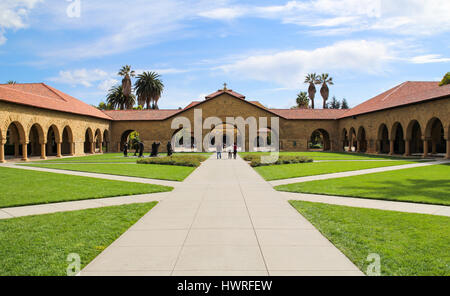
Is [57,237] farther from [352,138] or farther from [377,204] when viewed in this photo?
[352,138]

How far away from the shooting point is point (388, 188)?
11.4 metres

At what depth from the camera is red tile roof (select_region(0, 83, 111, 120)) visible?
27.0 metres

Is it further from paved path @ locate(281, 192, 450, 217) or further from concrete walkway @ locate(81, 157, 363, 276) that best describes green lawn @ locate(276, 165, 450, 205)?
concrete walkway @ locate(81, 157, 363, 276)

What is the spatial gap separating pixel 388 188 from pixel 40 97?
1323 inches

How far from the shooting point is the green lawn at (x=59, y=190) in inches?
375

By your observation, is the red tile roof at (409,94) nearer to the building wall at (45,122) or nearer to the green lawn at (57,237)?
the green lawn at (57,237)

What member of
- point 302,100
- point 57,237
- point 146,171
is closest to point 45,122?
point 146,171

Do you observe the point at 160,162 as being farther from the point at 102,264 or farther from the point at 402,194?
the point at 102,264

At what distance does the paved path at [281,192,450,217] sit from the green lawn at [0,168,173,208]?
517 centimetres

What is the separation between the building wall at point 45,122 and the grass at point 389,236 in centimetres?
2672

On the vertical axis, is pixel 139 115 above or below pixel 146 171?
above

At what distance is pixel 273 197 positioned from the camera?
32.3ft

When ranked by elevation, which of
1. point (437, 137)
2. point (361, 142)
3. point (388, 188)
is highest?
point (437, 137)
